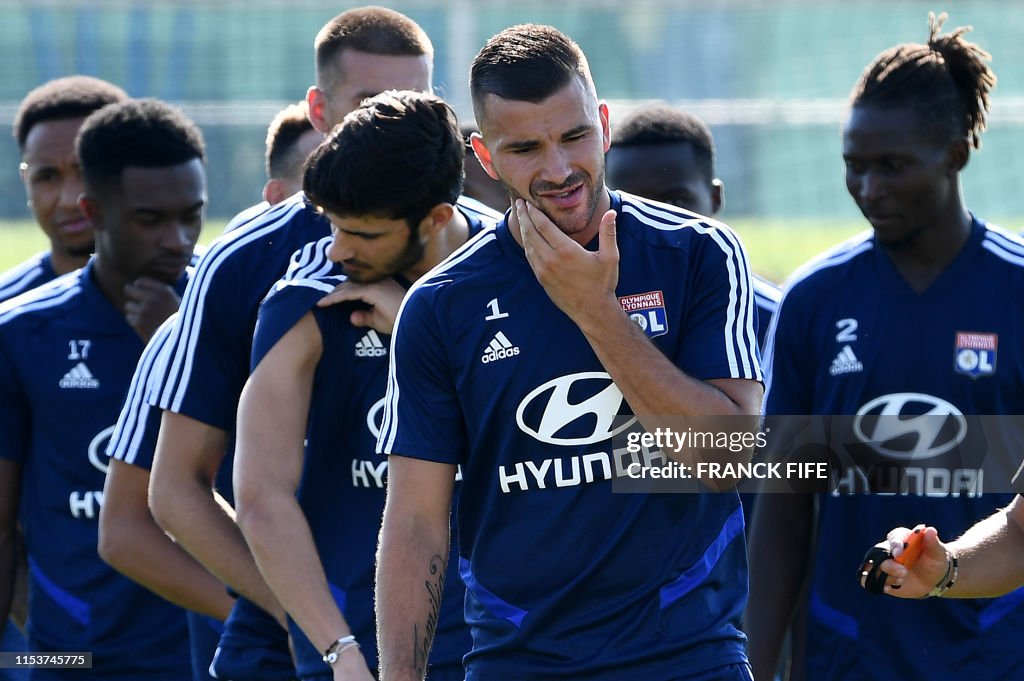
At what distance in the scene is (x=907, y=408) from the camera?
15.3 ft

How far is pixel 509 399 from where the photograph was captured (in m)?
3.49

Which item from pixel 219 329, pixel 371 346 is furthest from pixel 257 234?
pixel 371 346

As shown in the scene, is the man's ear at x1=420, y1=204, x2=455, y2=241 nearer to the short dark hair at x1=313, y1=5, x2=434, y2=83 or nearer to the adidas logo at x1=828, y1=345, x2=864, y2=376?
the short dark hair at x1=313, y1=5, x2=434, y2=83

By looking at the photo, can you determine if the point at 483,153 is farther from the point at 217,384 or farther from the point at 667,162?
the point at 667,162

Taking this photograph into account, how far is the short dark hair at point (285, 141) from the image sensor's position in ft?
20.0

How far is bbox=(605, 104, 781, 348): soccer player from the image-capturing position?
5.84m

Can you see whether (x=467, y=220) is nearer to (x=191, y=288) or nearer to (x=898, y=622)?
(x=191, y=288)

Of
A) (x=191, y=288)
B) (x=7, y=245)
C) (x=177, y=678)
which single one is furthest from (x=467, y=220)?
(x=7, y=245)

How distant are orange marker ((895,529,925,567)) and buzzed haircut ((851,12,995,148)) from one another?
6.41ft

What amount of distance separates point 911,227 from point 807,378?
1.84 feet

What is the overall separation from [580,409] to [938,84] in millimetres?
2217

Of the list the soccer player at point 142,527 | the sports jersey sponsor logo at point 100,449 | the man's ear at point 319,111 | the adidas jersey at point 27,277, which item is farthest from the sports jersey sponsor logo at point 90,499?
the man's ear at point 319,111

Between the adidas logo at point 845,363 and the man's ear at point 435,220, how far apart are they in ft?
4.47

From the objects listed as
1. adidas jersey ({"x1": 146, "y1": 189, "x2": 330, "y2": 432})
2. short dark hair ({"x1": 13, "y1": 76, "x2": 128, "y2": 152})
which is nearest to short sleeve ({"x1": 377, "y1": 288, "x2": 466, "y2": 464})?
adidas jersey ({"x1": 146, "y1": 189, "x2": 330, "y2": 432})
